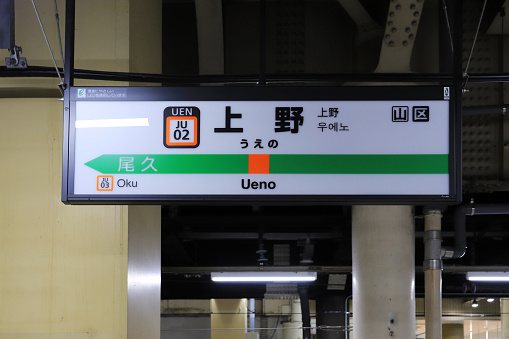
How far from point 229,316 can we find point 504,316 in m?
6.74

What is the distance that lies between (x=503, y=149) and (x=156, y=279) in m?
4.42

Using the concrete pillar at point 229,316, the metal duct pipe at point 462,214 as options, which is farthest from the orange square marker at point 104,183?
the concrete pillar at point 229,316

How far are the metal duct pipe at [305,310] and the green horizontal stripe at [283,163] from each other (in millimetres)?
12742

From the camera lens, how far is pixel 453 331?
18.1 meters

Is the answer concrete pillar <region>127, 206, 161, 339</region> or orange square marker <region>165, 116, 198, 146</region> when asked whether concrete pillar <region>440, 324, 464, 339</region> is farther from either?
orange square marker <region>165, 116, 198, 146</region>

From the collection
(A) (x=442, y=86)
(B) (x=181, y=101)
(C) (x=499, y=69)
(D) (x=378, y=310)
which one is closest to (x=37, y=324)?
(B) (x=181, y=101)

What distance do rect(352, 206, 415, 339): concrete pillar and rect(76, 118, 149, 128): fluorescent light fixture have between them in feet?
15.8

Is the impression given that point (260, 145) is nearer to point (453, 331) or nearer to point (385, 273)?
point (385, 273)

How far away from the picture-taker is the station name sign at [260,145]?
383 centimetres

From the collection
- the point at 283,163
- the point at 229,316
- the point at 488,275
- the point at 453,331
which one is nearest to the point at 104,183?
the point at 283,163

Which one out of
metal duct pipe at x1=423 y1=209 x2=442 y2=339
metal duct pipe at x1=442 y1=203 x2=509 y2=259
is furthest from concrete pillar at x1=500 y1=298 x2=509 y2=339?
metal duct pipe at x1=423 y1=209 x2=442 y2=339

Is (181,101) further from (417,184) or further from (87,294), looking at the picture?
(87,294)

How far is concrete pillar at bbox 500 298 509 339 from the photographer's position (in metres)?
17.4

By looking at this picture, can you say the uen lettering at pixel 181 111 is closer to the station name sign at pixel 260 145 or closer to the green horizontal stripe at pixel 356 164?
the station name sign at pixel 260 145
